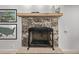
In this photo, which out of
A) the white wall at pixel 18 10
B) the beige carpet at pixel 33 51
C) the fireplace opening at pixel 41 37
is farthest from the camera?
the fireplace opening at pixel 41 37

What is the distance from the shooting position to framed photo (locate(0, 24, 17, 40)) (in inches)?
185

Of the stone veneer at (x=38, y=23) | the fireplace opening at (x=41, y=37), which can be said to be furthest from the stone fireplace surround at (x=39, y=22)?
the fireplace opening at (x=41, y=37)

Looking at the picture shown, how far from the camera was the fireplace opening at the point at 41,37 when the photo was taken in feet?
16.1

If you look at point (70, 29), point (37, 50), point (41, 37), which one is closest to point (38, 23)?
point (41, 37)

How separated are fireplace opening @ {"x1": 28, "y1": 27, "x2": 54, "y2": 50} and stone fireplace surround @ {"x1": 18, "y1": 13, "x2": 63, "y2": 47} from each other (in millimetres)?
117

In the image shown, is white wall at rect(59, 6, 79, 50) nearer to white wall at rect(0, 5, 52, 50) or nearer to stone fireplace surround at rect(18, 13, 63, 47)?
stone fireplace surround at rect(18, 13, 63, 47)

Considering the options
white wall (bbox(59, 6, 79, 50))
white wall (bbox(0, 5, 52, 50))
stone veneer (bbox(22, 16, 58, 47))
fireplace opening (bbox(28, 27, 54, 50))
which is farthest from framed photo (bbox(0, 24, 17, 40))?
white wall (bbox(59, 6, 79, 50))

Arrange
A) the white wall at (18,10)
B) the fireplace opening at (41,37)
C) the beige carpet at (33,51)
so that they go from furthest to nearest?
the fireplace opening at (41,37) < the white wall at (18,10) < the beige carpet at (33,51)

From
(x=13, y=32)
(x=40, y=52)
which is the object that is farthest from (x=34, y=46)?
(x=13, y=32)

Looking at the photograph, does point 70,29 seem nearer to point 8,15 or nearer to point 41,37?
point 41,37

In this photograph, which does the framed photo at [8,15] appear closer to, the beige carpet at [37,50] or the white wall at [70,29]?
the beige carpet at [37,50]

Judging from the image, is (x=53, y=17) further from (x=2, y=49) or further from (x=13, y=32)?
(x=2, y=49)

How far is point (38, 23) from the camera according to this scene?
493cm

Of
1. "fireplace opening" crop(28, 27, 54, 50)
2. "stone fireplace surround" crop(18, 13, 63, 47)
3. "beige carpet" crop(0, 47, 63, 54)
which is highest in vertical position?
"stone fireplace surround" crop(18, 13, 63, 47)
